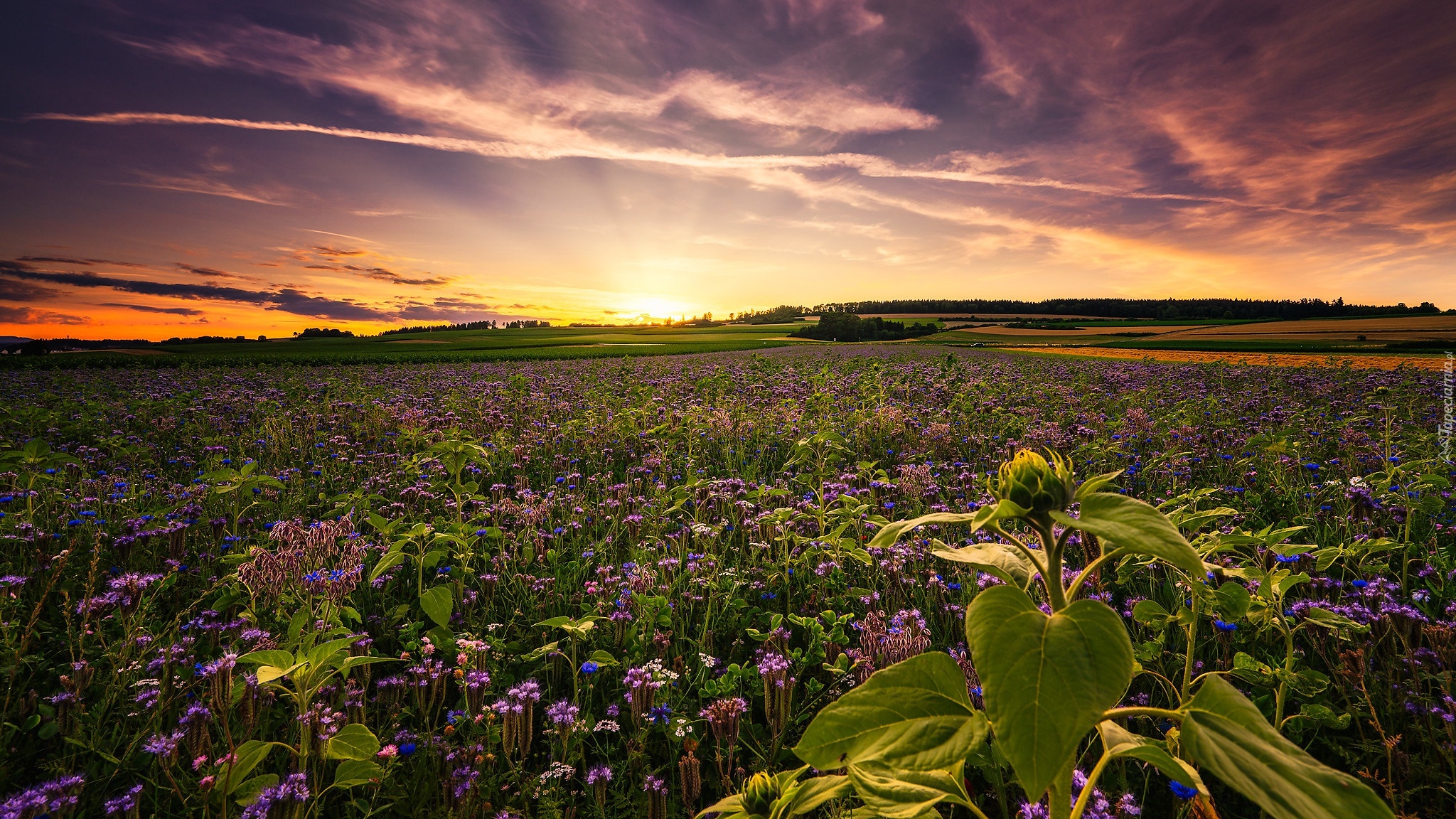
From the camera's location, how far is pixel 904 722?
1.19m

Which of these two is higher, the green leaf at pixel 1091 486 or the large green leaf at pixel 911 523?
the green leaf at pixel 1091 486

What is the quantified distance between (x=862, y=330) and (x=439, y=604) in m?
74.2

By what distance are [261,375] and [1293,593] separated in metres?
22.1

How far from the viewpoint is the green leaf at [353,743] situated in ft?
6.43

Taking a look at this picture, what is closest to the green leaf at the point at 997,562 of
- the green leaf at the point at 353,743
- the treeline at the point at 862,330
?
the green leaf at the point at 353,743

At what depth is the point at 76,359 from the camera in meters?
27.3

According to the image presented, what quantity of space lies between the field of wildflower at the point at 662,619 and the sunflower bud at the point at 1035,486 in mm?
24

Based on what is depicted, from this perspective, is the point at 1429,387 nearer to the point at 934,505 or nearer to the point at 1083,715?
the point at 934,505

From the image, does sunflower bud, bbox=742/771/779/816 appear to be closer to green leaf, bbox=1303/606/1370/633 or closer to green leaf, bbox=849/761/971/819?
green leaf, bbox=849/761/971/819

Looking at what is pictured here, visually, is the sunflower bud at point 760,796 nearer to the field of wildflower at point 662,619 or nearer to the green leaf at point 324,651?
the field of wildflower at point 662,619

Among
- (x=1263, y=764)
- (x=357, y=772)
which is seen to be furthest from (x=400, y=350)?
(x=1263, y=764)

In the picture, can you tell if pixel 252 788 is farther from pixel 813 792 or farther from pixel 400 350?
pixel 400 350

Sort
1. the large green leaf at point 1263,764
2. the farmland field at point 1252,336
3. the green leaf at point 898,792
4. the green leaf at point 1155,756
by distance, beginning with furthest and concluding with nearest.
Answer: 1. the farmland field at point 1252,336
2. the green leaf at point 898,792
3. the green leaf at point 1155,756
4. the large green leaf at point 1263,764

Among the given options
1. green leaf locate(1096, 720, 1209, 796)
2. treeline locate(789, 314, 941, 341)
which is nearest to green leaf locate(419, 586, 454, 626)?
green leaf locate(1096, 720, 1209, 796)
